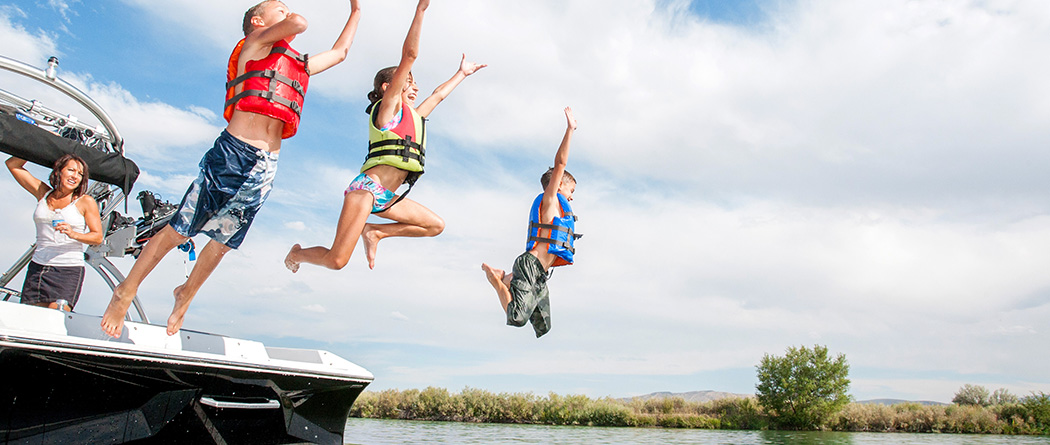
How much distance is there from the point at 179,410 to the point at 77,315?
1076 mm

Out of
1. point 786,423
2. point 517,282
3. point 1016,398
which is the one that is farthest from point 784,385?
point 517,282

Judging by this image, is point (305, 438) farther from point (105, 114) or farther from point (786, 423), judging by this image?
point (786, 423)

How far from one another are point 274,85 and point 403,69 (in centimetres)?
92

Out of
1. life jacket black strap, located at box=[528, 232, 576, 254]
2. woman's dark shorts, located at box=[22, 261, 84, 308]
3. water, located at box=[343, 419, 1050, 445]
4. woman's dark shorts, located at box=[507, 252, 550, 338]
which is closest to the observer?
woman's dark shorts, located at box=[22, 261, 84, 308]

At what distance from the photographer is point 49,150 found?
18.4 ft

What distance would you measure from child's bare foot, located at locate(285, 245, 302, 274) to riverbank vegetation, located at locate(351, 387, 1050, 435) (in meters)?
20.3

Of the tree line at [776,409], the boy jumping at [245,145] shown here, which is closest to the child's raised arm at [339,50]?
the boy jumping at [245,145]

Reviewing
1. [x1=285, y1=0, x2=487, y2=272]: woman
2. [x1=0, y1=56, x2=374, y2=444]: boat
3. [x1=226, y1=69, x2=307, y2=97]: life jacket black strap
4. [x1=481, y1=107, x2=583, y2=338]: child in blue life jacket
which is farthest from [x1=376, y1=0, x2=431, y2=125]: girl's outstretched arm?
[x1=0, y1=56, x2=374, y2=444]: boat

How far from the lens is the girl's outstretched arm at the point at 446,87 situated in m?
5.46

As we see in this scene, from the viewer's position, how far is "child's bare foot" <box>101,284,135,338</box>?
4470 millimetres

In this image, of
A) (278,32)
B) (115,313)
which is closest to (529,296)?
(278,32)

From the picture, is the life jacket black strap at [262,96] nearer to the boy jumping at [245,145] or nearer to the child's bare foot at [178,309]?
the boy jumping at [245,145]

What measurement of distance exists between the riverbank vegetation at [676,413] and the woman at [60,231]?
20.1 meters

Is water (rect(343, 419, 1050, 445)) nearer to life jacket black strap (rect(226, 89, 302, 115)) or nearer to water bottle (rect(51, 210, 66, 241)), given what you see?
water bottle (rect(51, 210, 66, 241))
